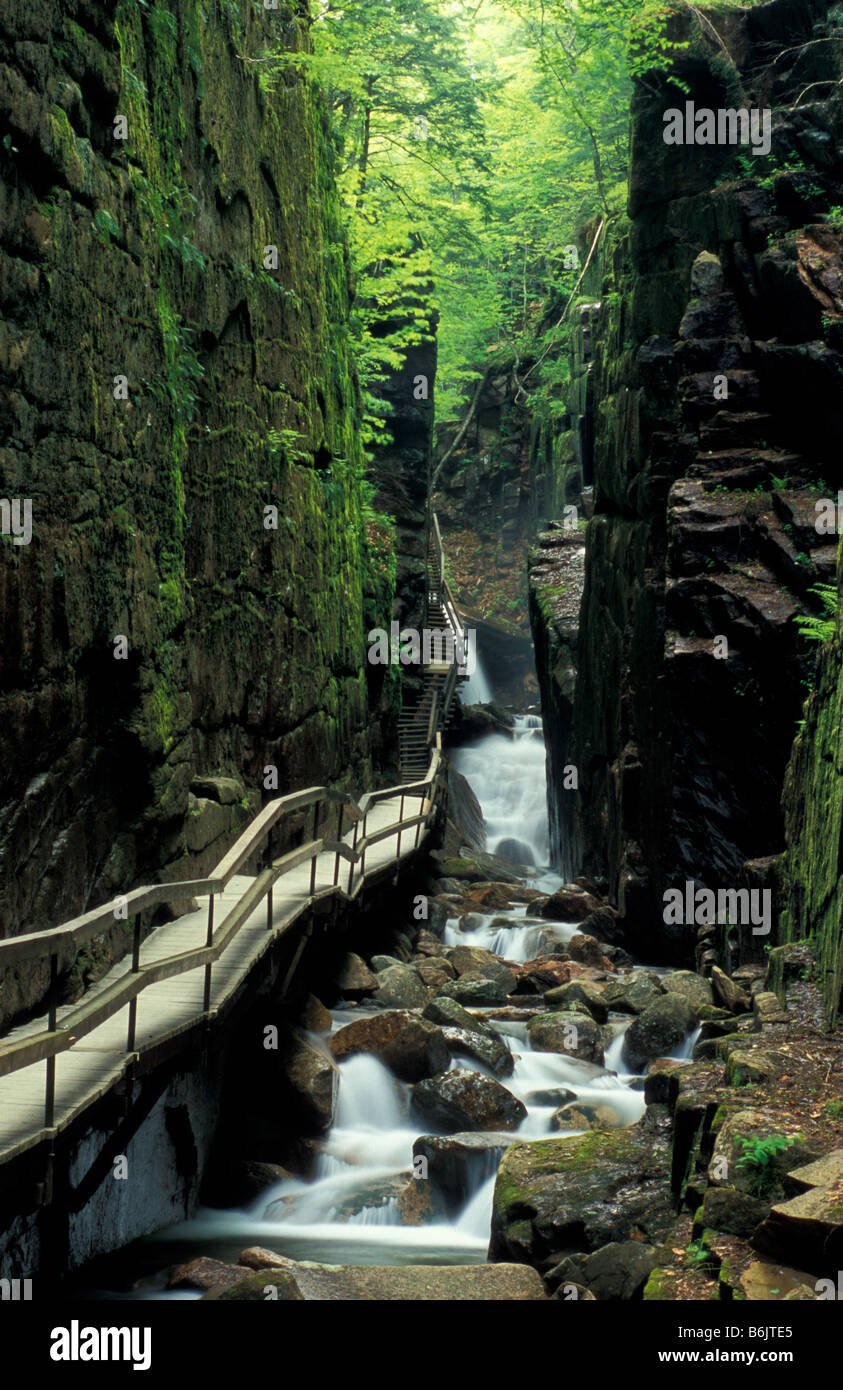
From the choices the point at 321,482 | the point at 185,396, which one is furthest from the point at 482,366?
the point at 185,396

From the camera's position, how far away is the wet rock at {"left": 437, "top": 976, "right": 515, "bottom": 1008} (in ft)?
37.6

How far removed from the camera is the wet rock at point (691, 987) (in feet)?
34.8

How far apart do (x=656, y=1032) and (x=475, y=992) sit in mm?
2451

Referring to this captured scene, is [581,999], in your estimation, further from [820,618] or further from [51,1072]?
[51,1072]

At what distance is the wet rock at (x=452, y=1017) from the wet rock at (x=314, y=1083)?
→ 5.35 ft

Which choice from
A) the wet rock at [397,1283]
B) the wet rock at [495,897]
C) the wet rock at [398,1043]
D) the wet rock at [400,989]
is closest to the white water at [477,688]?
the wet rock at [495,897]

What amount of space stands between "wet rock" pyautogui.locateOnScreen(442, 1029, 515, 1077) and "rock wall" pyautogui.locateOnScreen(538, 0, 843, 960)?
174 inches

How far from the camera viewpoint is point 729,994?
9.53 m

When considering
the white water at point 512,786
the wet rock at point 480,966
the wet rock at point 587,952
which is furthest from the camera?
the white water at point 512,786

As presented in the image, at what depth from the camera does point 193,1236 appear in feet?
21.7

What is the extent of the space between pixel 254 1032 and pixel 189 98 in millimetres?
7792

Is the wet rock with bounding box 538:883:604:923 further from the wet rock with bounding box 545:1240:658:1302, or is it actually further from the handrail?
the wet rock with bounding box 545:1240:658:1302

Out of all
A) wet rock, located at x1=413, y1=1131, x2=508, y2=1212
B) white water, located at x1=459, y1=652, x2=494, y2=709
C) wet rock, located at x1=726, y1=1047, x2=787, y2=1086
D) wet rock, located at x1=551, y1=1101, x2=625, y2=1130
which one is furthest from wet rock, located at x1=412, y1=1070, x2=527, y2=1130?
white water, located at x1=459, y1=652, x2=494, y2=709

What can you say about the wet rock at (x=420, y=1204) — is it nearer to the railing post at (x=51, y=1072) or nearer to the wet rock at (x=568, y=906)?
the railing post at (x=51, y=1072)
